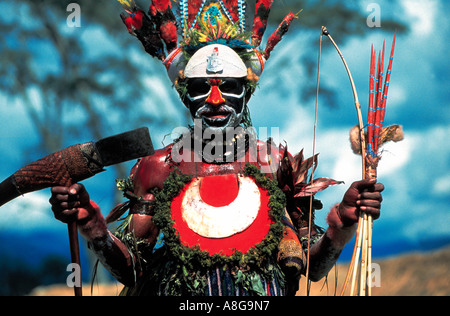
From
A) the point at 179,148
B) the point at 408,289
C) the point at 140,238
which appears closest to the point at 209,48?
the point at 179,148

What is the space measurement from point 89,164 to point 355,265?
1364mm

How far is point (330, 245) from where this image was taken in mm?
3381

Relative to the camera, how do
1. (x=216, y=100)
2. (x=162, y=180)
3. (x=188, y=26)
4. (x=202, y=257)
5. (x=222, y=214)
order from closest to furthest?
(x=202, y=257)
(x=222, y=214)
(x=216, y=100)
(x=162, y=180)
(x=188, y=26)

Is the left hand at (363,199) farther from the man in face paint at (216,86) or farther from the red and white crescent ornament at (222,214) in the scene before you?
the man in face paint at (216,86)

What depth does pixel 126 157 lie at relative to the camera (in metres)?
2.94

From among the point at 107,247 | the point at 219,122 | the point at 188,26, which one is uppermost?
the point at 188,26

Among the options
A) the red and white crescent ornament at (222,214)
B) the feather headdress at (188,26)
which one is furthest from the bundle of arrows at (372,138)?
the feather headdress at (188,26)

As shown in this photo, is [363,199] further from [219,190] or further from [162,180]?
[162,180]

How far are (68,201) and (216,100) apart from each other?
3.40 feet

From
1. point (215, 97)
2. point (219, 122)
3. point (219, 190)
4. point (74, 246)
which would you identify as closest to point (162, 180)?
point (219, 190)

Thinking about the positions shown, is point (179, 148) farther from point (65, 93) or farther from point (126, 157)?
point (65, 93)

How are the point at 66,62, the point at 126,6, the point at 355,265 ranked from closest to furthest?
the point at 355,265 → the point at 126,6 → the point at 66,62

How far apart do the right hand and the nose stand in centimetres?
91

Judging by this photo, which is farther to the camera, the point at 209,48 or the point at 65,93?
the point at 65,93
